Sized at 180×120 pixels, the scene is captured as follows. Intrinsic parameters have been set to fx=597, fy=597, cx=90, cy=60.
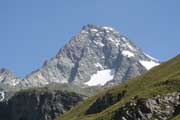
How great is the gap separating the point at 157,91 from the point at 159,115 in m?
11.2

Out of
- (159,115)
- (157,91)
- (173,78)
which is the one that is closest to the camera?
(159,115)

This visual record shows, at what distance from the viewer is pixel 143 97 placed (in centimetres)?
15400

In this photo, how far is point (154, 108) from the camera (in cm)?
15100

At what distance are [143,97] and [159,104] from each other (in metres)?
4.55

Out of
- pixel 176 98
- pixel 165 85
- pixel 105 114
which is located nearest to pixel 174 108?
pixel 176 98

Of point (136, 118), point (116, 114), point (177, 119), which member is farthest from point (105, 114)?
point (177, 119)

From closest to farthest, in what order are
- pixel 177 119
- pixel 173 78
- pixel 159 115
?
1. pixel 177 119
2. pixel 159 115
3. pixel 173 78

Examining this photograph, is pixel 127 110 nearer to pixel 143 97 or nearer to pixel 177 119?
pixel 143 97

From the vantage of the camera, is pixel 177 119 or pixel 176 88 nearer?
pixel 177 119

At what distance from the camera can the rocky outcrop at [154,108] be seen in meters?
150

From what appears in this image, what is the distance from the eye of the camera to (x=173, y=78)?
17025cm

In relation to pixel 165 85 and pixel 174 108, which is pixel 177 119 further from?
pixel 165 85

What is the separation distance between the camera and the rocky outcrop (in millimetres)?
149500

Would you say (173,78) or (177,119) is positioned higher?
(173,78)
